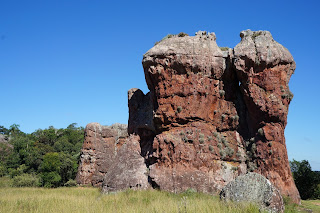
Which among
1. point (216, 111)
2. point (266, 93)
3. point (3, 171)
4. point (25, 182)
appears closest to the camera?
point (266, 93)

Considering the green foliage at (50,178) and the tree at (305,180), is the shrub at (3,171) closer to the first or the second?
the green foliage at (50,178)

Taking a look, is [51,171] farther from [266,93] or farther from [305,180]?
[305,180]

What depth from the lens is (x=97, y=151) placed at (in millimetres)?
28891

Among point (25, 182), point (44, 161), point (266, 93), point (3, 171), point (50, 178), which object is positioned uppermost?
point (266, 93)

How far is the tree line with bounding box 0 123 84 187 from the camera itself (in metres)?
31.2

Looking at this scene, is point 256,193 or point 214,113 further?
point 214,113

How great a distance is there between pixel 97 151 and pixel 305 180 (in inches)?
732

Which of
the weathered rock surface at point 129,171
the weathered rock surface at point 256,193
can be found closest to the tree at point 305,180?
the weathered rock surface at point 129,171

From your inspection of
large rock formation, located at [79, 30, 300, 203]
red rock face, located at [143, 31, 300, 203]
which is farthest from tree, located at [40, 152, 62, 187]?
red rock face, located at [143, 31, 300, 203]

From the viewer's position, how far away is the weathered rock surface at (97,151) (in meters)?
28.2

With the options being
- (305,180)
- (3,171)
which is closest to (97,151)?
(305,180)

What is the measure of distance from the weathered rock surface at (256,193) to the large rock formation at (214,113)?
5.38 meters

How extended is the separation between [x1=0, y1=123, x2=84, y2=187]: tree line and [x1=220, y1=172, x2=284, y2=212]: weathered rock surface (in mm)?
21419

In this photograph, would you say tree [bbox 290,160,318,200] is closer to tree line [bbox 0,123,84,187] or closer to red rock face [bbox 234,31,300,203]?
red rock face [bbox 234,31,300,203]
